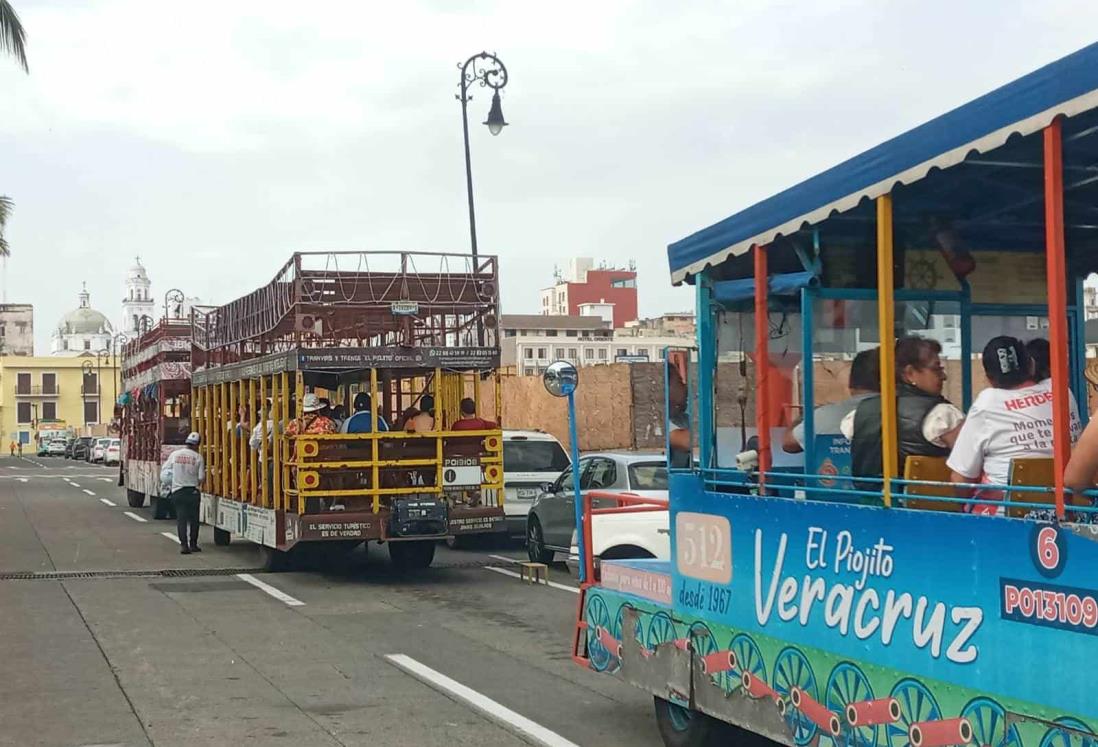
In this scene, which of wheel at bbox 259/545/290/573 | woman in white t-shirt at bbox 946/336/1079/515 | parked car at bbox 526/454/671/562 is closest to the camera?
woman in white t-shirt at bbox 946/336/1079/515

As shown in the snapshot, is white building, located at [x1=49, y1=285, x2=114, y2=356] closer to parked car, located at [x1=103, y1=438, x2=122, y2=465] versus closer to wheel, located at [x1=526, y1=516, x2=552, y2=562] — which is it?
parked car, located at [x1=103, y1=438, x2=122, y2=465]

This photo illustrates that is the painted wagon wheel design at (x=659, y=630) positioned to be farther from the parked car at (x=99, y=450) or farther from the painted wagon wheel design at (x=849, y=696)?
the parked car at (x=99, y=450)

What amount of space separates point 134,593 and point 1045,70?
12.3m

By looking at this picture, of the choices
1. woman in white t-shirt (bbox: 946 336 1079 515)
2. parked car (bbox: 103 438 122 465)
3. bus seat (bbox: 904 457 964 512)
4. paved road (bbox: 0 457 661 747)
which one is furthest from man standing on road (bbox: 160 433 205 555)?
parked car (bbox: 103 438 122 465)

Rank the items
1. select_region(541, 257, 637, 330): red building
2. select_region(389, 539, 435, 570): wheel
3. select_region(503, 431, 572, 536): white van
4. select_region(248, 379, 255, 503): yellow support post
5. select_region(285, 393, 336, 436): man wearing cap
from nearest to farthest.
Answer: select_region(285, 393, 336, 436): man wearing cap
select_region(389, 539, 435, 570): wheel
select_region(248, 379, 255, 503): yellow support post
select_region(503, 431, 572, 536): white van
select_region(541, 257, 637, 330): red building

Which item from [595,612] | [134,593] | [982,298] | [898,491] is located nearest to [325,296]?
[134,593]

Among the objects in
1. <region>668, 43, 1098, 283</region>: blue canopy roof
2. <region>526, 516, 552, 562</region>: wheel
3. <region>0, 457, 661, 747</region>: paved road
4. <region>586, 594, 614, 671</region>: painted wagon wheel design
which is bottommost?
<region>0, 457, 661, 747</region>: paved road


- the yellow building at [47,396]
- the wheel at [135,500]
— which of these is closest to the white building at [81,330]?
the yellow building at [47,396]

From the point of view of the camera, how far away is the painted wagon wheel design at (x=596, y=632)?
291 inches

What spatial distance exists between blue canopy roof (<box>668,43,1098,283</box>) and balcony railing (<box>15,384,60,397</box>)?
127304mm

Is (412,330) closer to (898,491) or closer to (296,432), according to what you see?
(296,432)

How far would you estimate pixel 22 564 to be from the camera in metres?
17.4

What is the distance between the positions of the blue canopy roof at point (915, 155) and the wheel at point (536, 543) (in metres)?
10.1

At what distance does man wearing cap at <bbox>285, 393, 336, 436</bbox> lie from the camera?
48.3 ft
